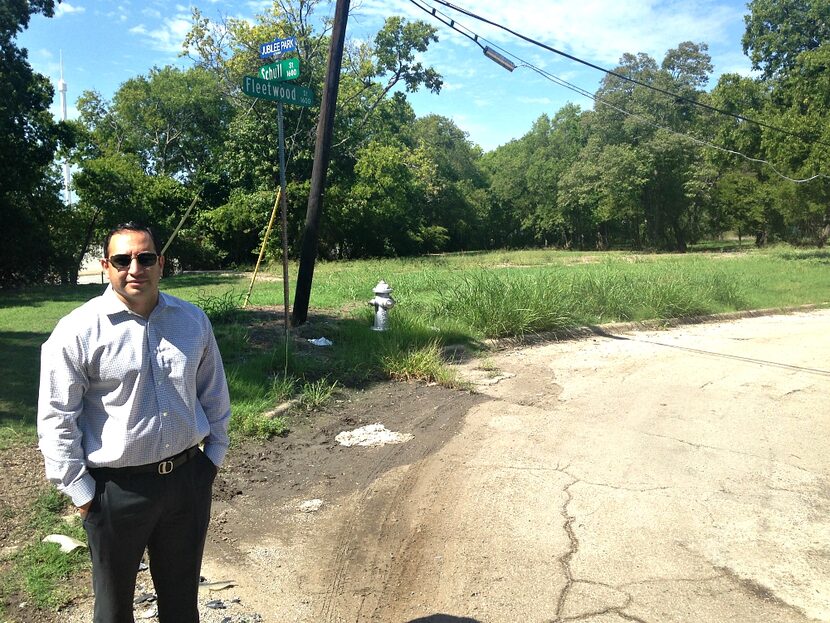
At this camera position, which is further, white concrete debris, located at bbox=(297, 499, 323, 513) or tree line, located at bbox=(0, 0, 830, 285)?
tree line, located at bbox=(0, 0, 830, 285)

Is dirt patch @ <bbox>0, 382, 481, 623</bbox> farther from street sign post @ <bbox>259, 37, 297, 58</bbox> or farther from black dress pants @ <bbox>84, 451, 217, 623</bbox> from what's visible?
street sign post @ <bbox>259, 37, 297, 58</bbox>

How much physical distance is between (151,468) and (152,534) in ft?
0.99

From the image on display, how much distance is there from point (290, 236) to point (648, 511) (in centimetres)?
2787

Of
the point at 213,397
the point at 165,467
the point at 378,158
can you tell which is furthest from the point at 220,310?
the point at 378,158

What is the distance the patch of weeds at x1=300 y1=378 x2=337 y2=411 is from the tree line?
10.6m

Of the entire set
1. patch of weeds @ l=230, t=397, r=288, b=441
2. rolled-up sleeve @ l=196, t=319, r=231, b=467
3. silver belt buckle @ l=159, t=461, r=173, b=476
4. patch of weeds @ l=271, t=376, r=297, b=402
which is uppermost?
rolled-up sleeve @ l=196, t=319, r=231, b=467

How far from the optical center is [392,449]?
5.75m

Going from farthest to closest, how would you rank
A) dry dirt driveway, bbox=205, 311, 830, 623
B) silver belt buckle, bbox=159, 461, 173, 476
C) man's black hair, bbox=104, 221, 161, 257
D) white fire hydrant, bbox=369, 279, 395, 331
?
white fire hydrant, bbox=369, 279, 395, 331, dry dirt driveway, bbox=205, 311, 830, 623, man's black hair, bbox=104, 221, 161, 257, silver belt buckle, bbox=159, 461, 173, 476

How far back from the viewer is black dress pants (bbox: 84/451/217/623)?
2357 mm

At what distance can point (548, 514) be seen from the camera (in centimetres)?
446

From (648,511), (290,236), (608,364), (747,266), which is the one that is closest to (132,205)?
(290,236)

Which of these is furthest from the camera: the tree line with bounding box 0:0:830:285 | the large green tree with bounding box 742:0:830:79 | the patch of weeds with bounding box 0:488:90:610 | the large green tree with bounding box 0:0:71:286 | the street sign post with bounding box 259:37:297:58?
the large green tree with bounding box 742:0:830:79

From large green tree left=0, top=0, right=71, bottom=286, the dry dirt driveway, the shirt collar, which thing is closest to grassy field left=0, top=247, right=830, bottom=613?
the dry dirt driveway

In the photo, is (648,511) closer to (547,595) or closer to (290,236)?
(547,595)
